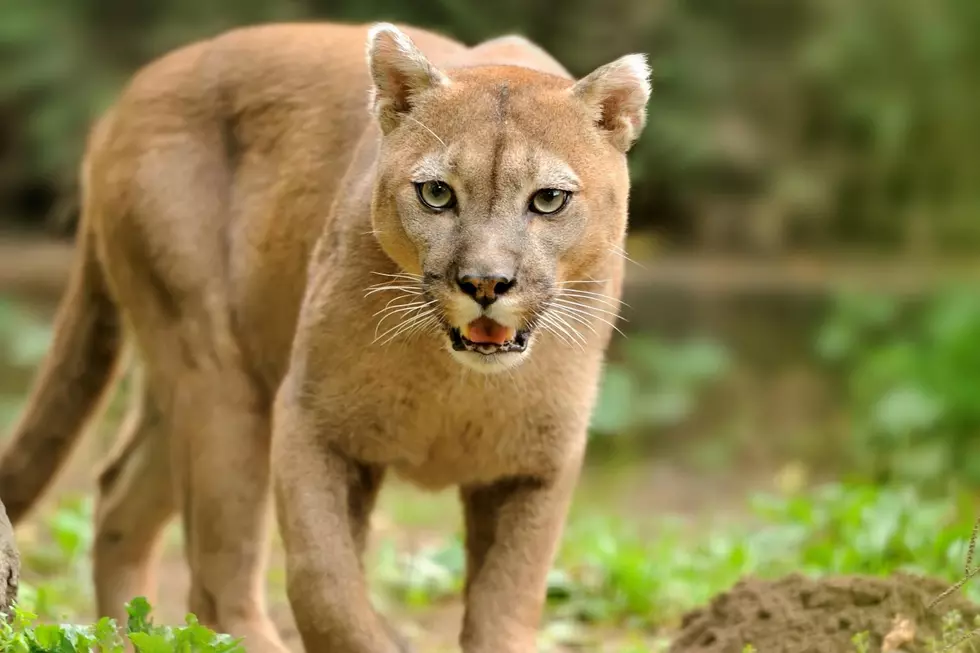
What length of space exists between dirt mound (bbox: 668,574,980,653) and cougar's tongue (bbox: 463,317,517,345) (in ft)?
3.66

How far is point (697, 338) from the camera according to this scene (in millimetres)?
9867

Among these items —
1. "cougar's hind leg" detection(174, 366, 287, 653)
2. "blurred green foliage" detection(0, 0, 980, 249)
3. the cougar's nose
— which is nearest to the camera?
the cougar's nose

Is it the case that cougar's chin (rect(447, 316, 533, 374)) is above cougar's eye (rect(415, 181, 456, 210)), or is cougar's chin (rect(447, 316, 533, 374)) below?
below

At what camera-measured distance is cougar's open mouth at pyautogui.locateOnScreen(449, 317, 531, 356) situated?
11.5ft

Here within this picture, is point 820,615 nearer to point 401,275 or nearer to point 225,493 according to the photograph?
point 401,275

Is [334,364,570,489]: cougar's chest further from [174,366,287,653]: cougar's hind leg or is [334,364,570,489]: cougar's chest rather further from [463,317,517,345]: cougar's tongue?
[174,366,287,653]: cougar's hind leg

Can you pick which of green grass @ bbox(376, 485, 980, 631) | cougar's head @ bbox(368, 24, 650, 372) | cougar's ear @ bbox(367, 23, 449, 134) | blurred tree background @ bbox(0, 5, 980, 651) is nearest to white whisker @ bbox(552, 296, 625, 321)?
cougar's head @ bbox(368, 24, 650, 372)

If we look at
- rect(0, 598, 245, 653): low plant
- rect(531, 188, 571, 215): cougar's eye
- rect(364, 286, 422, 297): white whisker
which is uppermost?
rect(531, 188, 571, 215): cougar's eye

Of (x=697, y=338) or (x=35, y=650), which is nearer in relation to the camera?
(x=35, y=650)

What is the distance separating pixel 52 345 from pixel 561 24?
15.2 ft

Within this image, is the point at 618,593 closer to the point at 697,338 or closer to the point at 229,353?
the point at 229,353

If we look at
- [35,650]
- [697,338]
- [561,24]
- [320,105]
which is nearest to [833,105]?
[697,338]

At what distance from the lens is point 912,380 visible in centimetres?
890

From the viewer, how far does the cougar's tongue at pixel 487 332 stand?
3498 mm
